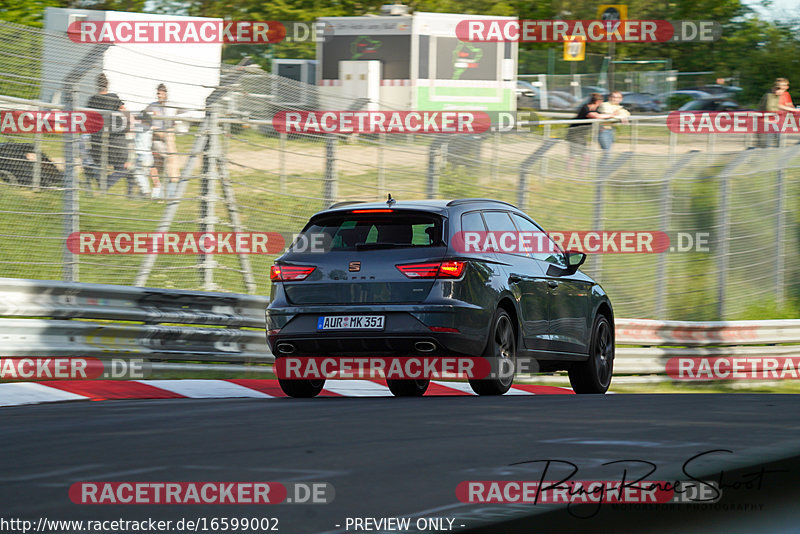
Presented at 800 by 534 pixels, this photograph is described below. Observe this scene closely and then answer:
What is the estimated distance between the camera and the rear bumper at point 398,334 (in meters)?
9.17

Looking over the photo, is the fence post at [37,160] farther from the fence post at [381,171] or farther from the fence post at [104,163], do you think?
the fence post at [381,171]

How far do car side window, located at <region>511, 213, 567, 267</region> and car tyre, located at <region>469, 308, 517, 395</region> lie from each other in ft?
3.31

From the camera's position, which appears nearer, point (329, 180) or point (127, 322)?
point (127, 322)

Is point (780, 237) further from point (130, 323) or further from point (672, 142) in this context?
point (130, 323)

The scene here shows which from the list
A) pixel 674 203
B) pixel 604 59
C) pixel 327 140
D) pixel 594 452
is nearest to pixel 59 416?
pixel 594 452

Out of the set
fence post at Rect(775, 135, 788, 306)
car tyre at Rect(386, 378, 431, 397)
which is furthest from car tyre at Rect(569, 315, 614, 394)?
fence post at Rect(775, 135, 788, 306)

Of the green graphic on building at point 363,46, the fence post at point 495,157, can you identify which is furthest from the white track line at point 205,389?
the green graphic on building at point 363,46

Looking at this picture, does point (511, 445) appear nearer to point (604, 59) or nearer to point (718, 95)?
point (604, 59)

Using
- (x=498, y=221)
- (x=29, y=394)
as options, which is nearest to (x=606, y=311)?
(x=498, y=221)

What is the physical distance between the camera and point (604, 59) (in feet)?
140

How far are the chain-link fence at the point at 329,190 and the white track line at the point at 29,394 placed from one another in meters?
1.80

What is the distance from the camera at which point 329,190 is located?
13602mm

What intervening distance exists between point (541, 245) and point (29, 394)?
14.7 ft

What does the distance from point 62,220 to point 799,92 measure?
49170 millimetres
